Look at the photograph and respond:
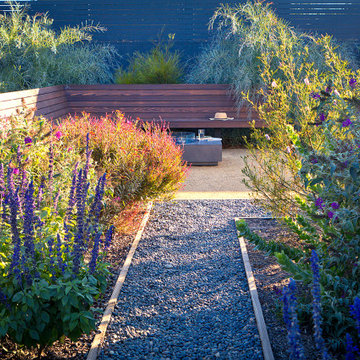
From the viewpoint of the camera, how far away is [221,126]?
9469 millimetres

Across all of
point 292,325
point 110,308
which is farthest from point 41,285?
point 292,325

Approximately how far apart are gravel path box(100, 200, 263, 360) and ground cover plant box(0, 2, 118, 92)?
20.1 ft

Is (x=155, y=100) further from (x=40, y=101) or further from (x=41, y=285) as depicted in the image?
(x=41, y=285)

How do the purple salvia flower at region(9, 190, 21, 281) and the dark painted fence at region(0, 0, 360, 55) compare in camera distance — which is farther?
the dark painted fence at region(0, 0, 360, 55)

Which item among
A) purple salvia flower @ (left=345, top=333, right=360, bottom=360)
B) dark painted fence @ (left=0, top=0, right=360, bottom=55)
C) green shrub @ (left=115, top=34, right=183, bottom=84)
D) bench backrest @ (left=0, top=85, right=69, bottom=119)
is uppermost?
dark painted fence @ (left=0, top=0, right=360, bottom=55)

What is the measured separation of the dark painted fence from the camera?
1191cm

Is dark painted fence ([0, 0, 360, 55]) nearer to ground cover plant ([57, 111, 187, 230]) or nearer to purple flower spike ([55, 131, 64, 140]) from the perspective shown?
ground cover plant ([57, 111, 187, 230])

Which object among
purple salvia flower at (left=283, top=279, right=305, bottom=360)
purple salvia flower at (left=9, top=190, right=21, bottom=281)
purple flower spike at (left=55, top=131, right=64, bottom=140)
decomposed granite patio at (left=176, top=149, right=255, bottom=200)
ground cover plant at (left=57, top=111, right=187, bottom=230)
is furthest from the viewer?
decomposed granite patio at (left=176, top=149, right=255, bottom=200)

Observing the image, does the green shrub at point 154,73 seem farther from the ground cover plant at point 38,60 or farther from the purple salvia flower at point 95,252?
the purple salvia flower at point 95,252

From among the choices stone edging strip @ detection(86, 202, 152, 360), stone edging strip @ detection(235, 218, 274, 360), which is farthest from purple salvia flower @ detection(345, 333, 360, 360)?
stone edging strip @ detection(86, 202, 152, 360)

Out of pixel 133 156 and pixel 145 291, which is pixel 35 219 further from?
pixel 133 156

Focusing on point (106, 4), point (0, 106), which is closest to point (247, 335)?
point (0, 106)

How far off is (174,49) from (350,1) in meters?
4.72

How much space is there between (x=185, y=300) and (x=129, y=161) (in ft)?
5.89
